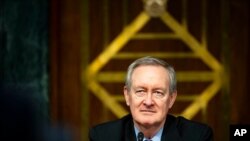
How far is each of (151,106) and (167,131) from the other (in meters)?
0.20

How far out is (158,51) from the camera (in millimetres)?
4262

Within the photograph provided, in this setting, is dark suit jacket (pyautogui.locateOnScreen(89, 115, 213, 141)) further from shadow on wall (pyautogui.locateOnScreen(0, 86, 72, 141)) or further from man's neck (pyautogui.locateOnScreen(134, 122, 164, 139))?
shadow on wall (pyautogui.locateOnScreen(0, 86, 72, 141))

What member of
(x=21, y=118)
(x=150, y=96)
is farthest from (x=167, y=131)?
(x=21, y=118)

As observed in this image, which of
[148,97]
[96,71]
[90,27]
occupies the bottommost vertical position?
[148,97]

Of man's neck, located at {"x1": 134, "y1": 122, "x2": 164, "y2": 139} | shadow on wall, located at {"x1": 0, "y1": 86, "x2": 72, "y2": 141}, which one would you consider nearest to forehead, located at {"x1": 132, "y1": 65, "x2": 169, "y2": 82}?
man's neck, located at {"x1": 134, "y1": 122, "x2": 164, "y2": 139}

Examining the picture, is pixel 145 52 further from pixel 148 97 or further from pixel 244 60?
pixel 148 97

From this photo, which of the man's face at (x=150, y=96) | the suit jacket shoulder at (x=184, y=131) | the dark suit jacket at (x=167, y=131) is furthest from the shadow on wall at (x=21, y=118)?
the man's face at (x=150, y=96)

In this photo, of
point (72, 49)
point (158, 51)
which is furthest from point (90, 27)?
point (158, 51)

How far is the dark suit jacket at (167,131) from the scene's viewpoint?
2646 millimetres

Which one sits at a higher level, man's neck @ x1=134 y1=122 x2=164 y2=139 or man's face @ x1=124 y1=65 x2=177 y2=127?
man's face @ x1=124 y1=65 x2=177 y2=127

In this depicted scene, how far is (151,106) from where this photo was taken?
98.1 inches

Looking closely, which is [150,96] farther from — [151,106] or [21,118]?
[21,118]

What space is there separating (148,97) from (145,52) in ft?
5.80

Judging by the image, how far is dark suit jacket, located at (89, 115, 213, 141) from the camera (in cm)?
265
